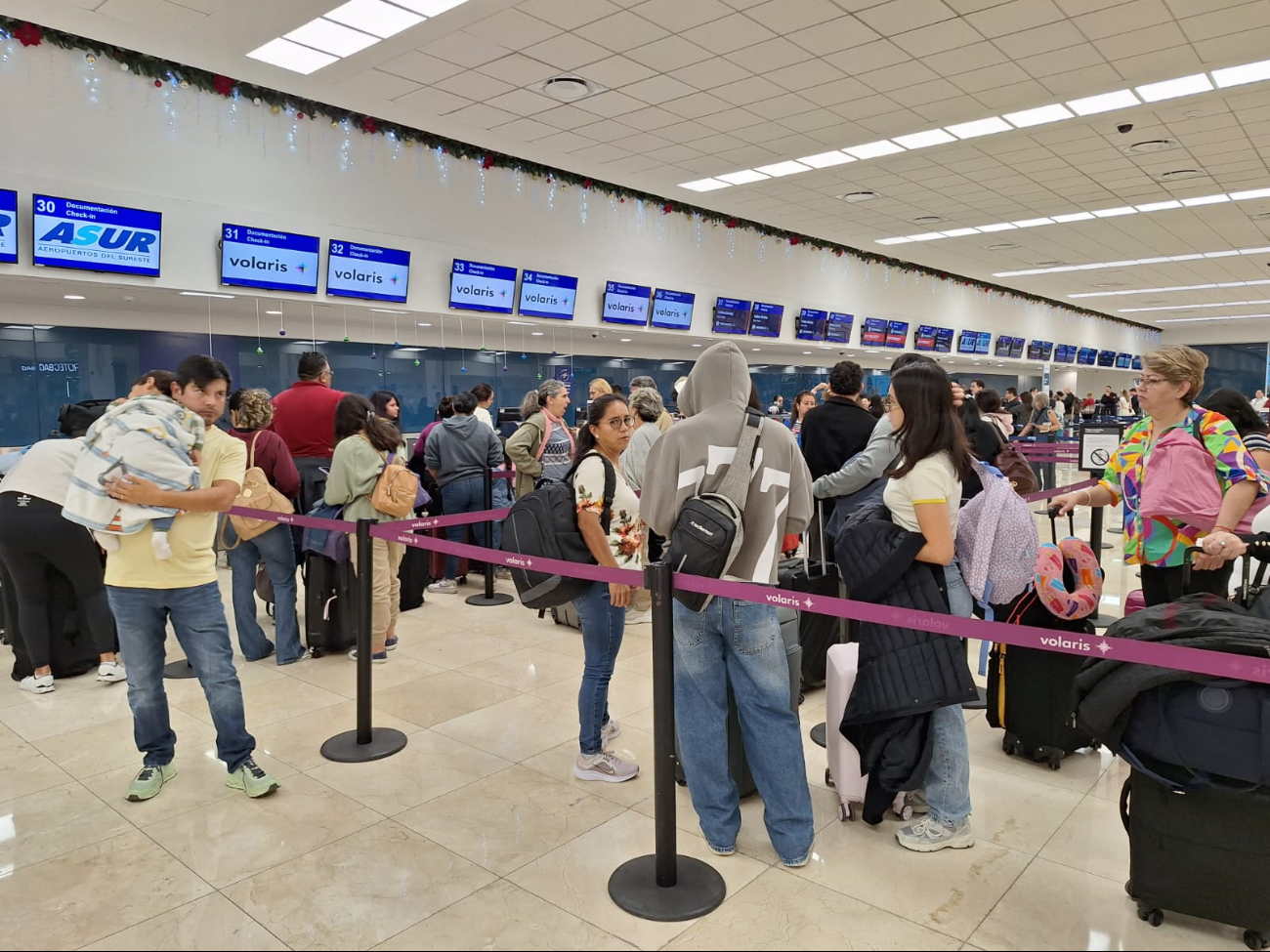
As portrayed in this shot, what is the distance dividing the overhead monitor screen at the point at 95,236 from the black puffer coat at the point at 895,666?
561 centimetres

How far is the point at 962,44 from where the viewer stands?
17.8 feet

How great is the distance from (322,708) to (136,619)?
1226mm

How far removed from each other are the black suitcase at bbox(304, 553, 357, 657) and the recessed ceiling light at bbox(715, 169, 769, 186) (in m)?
6.07

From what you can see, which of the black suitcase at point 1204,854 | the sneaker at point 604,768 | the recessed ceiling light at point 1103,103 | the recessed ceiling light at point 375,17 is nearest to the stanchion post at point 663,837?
the sneaker at point 604,768

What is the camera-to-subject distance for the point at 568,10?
4.88 metres

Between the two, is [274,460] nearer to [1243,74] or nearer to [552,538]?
[552,538]

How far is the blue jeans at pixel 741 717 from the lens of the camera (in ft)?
8.01

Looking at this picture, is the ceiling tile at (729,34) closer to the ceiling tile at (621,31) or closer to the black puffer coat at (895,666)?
the ceiling tile at (621,31)

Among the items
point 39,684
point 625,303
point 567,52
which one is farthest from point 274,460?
point 625,303

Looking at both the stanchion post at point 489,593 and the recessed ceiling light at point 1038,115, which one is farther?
the recessed ceiling light at point 1038,115

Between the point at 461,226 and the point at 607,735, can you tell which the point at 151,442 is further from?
the point at 461,226

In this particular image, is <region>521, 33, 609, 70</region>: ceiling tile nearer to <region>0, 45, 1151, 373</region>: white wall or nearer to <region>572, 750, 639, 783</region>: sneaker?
<region>0, 45, 1151, 373</region>: white wall

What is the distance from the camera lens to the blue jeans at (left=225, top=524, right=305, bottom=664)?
4.61 m

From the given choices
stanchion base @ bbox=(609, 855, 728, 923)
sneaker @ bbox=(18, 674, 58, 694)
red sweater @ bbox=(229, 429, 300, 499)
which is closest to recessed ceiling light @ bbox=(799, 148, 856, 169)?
red sweater @ bbox=(229, 429, 300, 499)
